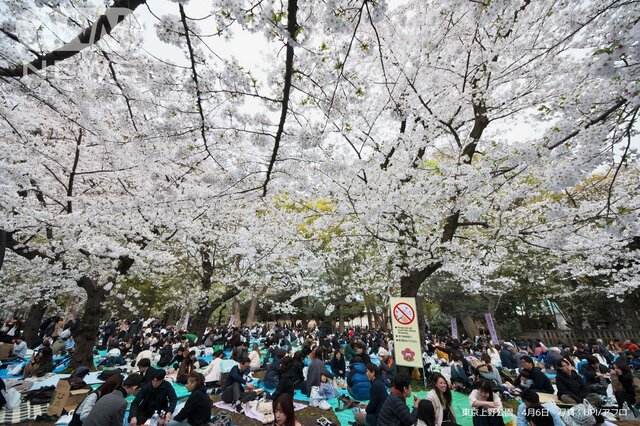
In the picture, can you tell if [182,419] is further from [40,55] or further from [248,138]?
[40,55]

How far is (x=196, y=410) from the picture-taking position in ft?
15.3

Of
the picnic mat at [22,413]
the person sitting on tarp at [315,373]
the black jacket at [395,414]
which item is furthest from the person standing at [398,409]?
the picnic mat at [22,413]

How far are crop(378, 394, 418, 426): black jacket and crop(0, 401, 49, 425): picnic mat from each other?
7.03 metres

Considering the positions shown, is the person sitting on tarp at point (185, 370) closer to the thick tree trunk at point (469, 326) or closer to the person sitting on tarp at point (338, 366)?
the person sitting on tarp at point (338, 366)

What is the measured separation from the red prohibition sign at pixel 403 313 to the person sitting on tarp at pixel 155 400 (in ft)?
15.8

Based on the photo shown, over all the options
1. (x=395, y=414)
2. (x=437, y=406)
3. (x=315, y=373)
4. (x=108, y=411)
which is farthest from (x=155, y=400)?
(x=437, y=406)

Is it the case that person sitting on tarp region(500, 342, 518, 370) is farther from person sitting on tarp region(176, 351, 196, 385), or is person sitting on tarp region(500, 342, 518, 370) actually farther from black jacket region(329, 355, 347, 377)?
person sitting on tarp region(176, 351, 196, 385)

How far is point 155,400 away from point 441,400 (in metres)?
4.96

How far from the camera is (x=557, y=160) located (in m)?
4.51

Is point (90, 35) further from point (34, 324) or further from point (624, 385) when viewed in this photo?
point (34, 324)

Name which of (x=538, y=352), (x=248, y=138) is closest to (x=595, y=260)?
(x=538, y=352)

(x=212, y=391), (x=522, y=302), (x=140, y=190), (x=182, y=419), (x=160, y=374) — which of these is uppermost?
(x=140, y=190)

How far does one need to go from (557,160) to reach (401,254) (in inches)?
166

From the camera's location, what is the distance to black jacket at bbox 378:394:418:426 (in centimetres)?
388
